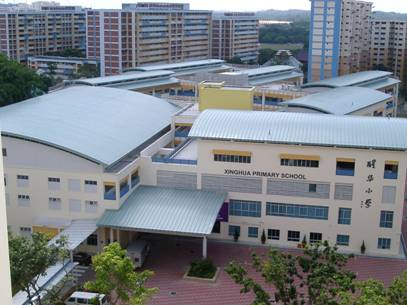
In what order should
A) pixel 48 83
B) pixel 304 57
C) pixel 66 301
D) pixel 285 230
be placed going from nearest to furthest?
pixel 66 301 < pixel 285 230 < pixel 48 83 < pixel 304 57

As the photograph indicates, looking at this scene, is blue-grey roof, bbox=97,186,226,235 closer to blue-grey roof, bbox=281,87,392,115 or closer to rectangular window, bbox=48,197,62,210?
rectangular window, bbox=48,197,62,210

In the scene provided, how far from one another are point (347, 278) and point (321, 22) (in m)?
61.0

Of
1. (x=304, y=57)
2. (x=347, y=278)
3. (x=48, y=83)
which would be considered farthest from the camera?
(x=304, y=57)

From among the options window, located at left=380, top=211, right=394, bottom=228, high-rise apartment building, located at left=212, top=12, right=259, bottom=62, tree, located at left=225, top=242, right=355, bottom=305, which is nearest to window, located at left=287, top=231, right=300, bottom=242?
window, located at left=380, top=211, right=394, bottom=228

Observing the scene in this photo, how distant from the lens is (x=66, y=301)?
23344 mm

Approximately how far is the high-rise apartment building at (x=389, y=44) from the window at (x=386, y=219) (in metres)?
66.8

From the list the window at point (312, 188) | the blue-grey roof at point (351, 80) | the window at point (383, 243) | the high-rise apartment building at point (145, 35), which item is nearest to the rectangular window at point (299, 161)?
the window at point (312, 188)

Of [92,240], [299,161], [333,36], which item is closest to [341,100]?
[299,161]

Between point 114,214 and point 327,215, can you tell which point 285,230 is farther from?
point 114,214

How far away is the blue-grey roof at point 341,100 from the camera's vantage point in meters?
44.6

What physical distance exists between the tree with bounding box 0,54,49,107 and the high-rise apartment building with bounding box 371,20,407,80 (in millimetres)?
55695

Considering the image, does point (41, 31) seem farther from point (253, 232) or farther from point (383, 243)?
point (383, 243)

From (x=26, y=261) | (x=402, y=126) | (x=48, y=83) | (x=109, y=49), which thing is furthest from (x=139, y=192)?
(x=109, y=49)

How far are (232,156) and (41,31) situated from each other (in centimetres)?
7899
